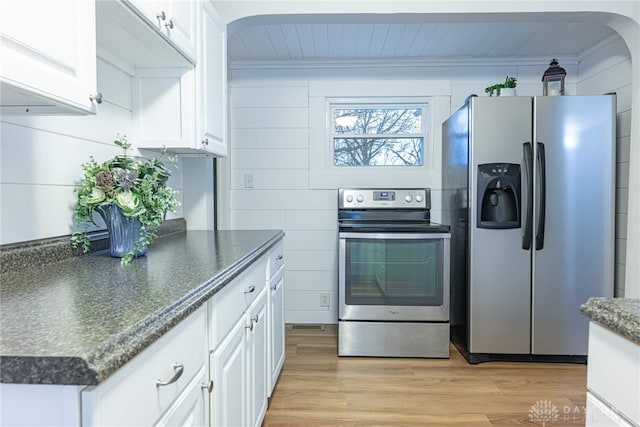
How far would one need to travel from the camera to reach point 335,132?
3.15 m

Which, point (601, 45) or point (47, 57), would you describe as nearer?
point (47, 57)

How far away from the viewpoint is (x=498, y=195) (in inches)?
94.0

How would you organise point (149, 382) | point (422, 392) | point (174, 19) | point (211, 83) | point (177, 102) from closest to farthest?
point (149, 382)
point (174, 19)
point (177, 102)
point (211, 83)
point (422, 392)

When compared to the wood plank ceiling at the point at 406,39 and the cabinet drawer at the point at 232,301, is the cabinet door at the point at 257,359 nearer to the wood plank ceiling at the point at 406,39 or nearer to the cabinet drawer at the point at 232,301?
the cabinet drawer at the point at 232,301

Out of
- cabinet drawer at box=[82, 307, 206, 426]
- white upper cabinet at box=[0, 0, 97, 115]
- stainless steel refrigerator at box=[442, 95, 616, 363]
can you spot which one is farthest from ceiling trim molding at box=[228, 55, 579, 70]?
cabinet drawer at box=[82, 307, 206, 426]

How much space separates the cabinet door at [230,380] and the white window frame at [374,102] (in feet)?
6.36

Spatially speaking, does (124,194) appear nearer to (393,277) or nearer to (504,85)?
(393,277)

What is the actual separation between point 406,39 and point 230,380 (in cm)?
243

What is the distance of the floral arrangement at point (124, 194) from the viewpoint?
1.28 meters

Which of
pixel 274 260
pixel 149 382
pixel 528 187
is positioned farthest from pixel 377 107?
pixel 149 382

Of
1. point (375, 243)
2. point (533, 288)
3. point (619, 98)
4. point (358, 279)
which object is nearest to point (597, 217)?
point (533, 288)

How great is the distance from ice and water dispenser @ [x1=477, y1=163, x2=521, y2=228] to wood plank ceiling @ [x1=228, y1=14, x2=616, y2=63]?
33.1 inches

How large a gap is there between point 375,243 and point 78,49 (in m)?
1.98

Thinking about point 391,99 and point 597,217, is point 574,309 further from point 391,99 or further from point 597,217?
point 391,99
